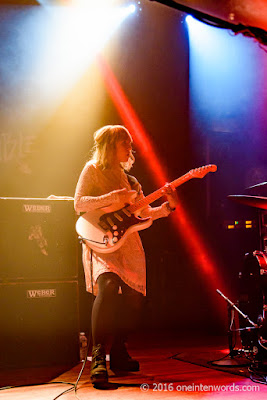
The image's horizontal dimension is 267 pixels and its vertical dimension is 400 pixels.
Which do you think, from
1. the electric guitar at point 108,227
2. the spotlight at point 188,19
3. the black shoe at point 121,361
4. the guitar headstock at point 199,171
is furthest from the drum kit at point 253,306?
the spotlight at point 188,19

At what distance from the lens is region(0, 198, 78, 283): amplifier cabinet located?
10.7 ft

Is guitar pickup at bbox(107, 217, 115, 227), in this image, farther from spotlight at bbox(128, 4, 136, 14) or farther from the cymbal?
spotlight at bbox(128, 4, 136, 14)

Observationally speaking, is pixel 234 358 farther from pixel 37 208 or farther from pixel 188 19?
pixel 188 19

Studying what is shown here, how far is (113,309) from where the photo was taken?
2789 mm

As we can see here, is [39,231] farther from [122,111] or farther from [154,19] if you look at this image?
[154,19]

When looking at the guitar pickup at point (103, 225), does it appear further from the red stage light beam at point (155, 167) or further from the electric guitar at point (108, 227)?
the red stage light beam at point (155, 167)

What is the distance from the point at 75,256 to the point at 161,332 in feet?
6.72

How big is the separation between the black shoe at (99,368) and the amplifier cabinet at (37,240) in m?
0.81

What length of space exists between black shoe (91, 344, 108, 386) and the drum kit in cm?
Answer: 97

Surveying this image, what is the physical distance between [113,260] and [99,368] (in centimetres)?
63

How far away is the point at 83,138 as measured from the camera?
500 cm

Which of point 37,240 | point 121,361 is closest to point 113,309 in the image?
point 121,361

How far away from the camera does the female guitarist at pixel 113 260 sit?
108 inches

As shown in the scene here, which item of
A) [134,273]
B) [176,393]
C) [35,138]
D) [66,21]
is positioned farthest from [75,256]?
[66,21]
